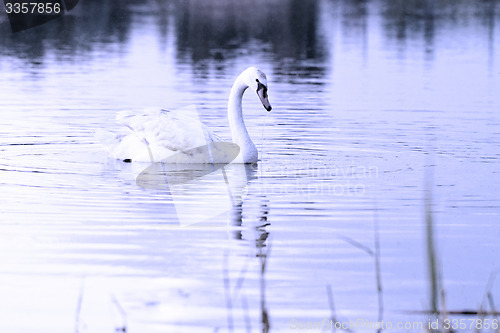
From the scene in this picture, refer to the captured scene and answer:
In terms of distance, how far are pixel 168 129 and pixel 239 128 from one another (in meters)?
0.91

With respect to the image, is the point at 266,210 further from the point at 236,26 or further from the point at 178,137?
the point at 236,26

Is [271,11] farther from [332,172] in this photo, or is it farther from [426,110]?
[332,172]

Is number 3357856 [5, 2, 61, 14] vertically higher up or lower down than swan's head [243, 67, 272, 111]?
lower down

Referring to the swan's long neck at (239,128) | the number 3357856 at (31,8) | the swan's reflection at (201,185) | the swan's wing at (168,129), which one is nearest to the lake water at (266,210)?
the swan's reflection at (201,185)

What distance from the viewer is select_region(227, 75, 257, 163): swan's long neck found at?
12477mm

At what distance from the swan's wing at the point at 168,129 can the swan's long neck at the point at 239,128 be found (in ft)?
0.99

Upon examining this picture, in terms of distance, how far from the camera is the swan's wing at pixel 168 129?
12.3 metres

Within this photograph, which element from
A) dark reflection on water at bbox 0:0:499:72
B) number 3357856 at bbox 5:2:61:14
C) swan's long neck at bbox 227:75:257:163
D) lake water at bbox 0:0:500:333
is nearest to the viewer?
lake water at bbox 0:0:500:333

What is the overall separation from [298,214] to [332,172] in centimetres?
222

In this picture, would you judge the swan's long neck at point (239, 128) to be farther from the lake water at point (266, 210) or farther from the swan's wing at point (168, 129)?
the swan's wing at point (168, 129)

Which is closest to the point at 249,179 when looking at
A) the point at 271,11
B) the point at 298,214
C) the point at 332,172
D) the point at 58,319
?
the point at 332,172

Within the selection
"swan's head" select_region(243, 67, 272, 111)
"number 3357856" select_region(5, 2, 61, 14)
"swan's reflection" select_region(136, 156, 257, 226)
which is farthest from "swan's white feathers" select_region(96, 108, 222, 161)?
"number 3357856" select_region(5, 2, 61, 14)

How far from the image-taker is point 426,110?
1803 centimetres

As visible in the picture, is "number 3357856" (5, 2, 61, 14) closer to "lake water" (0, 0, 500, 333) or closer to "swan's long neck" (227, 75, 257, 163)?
"lake water" (0, 0, 500, 333)
